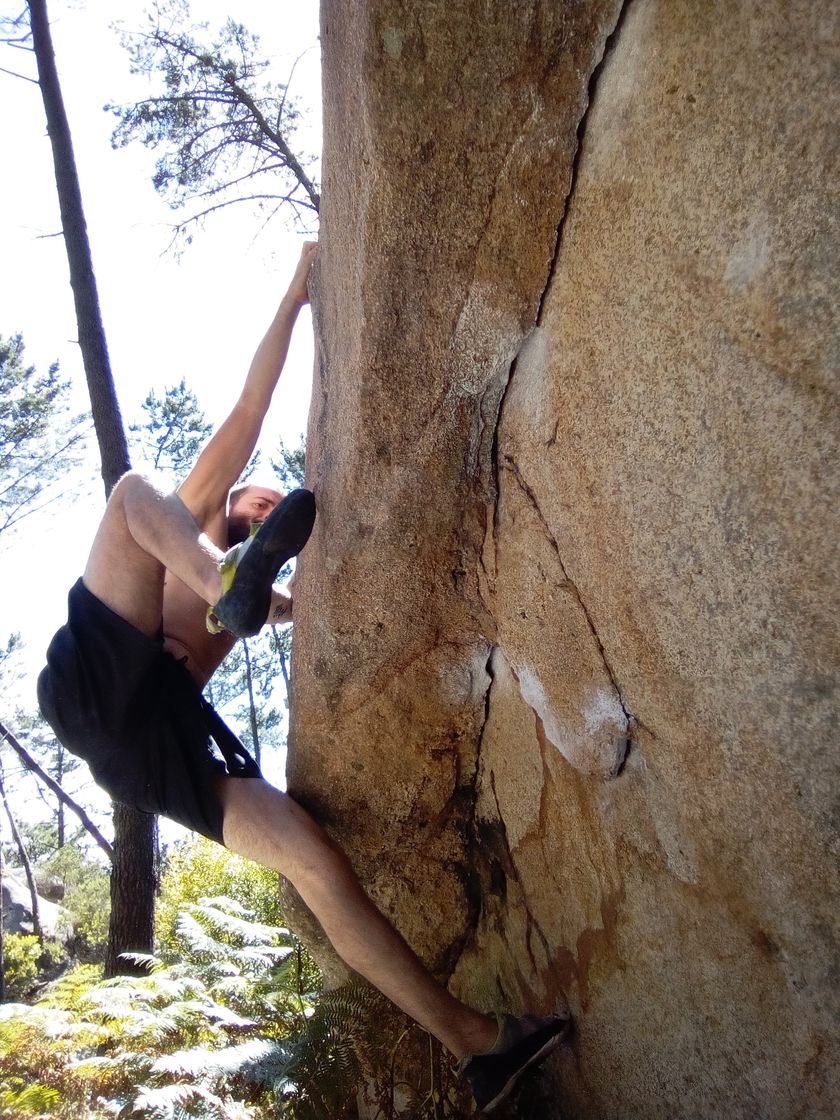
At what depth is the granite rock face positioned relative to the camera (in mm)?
1953

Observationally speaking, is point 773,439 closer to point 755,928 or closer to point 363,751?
point 755,928

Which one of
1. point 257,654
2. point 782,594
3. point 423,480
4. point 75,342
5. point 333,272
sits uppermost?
point 257,654

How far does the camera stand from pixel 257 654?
18906 mm

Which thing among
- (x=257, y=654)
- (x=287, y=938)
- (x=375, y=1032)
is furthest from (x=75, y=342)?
(x=257, y=654)

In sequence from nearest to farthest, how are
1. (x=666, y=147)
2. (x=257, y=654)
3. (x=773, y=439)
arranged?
(x=773, y=439) → (x=666, y=147) → (x=257, y=654)

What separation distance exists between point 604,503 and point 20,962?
1582 cm

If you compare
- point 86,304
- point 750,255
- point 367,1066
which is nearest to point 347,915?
point 367,1066

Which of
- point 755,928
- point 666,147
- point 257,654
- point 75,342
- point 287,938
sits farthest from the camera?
point 257,654

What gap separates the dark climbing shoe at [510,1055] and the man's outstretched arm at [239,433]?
2.39 m

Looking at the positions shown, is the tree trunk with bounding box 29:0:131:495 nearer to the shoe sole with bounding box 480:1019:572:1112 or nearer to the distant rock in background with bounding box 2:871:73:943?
the shoe sole with bounding box 480:1019:572:1112

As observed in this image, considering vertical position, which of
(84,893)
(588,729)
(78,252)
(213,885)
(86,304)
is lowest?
(588,729)

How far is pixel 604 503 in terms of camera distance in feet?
8.28

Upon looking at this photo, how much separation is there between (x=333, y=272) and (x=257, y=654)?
53.9 feet

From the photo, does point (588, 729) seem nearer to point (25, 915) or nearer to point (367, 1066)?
point (367, 1066)
